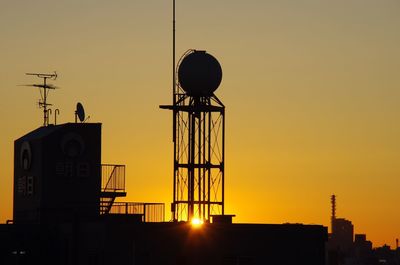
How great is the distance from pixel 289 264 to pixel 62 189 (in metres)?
17.6

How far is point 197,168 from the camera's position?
111 m

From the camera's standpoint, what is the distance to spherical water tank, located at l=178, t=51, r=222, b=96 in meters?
113

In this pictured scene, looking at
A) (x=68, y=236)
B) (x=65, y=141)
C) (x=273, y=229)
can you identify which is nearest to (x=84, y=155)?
(x=65, y=141)

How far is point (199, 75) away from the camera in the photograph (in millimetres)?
112750

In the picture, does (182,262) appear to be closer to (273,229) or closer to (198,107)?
(273,229)

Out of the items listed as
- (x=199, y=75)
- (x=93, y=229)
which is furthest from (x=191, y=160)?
(x=93, y=229)

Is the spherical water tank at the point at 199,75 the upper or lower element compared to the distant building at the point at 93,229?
upper

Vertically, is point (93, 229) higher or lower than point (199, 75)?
lower

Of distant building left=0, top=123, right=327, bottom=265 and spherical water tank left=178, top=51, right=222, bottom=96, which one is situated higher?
spherical water tank left=178, top=51, right=222, bottom=96

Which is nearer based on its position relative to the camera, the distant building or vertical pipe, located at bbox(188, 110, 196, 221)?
the distant building

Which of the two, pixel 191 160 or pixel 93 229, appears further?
pixel 191 160

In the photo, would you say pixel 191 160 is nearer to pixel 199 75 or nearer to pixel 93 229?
pixel 199 75

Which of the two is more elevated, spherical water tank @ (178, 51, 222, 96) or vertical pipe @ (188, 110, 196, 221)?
spherical water tank @ (178, 51, 222, 96)

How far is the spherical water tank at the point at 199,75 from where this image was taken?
112562 mm
